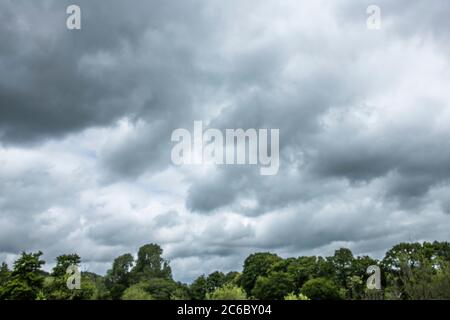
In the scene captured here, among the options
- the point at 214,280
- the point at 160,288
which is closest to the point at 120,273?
the point at 160,288

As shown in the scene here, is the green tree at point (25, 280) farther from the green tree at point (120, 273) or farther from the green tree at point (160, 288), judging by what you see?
the green tree at point (120, 273)

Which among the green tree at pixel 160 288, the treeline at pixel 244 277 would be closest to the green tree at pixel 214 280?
the treeline at pixel 244 277

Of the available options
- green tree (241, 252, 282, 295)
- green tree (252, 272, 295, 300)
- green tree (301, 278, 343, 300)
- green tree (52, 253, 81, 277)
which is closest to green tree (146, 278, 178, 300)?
green tree (52, 253, 81, 277)

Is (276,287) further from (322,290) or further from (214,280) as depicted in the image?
(214,280)

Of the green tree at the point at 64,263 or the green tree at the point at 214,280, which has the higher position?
the green tree at the point at 64,263

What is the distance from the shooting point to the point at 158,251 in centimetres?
12619

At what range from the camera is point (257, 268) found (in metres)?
145

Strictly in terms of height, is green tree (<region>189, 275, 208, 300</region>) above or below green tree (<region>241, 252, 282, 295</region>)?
below

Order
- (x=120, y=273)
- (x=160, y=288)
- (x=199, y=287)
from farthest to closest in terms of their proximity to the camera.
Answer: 1. (x=199, y=287)
2. (x=120, y=273)
3. (x=160, y=288)

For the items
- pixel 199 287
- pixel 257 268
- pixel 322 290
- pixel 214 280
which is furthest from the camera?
pixel 214 280

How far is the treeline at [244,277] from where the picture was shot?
2859 inches

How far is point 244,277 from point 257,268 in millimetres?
5812

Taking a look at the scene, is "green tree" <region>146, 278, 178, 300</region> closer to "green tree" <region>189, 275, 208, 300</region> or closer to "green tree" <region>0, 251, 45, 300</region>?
"green tree" <region>0, 251, 45, 300</region>

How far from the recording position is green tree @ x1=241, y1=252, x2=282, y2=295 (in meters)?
143
